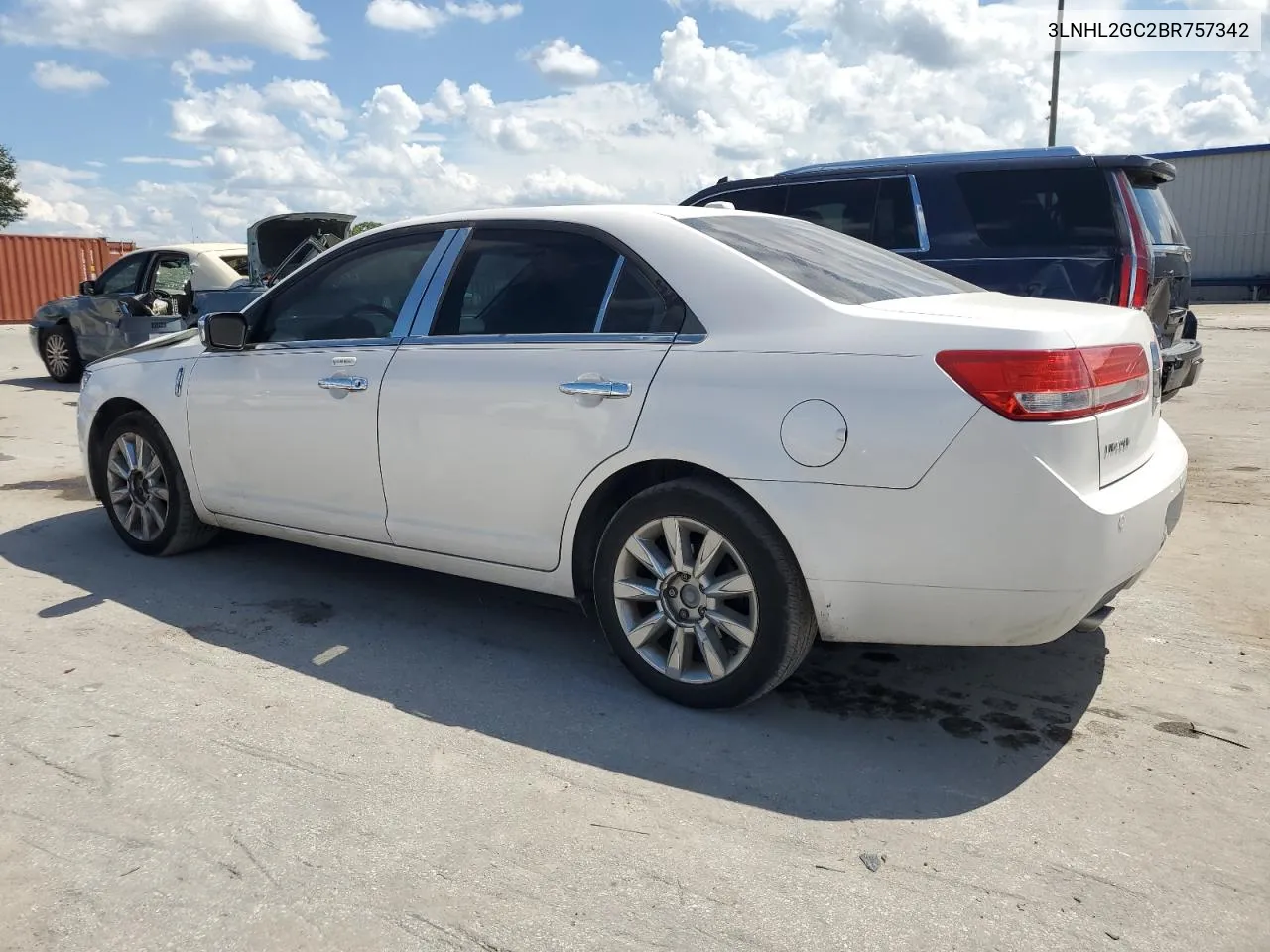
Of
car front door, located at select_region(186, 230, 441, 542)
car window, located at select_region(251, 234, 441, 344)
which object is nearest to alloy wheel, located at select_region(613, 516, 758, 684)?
car front door, located at select_region(186, 230, 441, 542)

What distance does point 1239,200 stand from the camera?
3309 centimetres

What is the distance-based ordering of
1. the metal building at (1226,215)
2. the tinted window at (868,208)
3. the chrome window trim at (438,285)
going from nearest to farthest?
the chrome window trim at (438,285) → the tinted window at (868,208) → the metal building at (1226,215)

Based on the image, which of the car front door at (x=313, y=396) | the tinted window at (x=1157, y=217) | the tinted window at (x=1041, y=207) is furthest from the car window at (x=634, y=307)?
the tinted window at (x=1157, y=217)

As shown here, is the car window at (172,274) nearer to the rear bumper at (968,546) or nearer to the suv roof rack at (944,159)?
the suv roof rack at (944,159)

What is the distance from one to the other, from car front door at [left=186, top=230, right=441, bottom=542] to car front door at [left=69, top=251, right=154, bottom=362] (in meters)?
8.29

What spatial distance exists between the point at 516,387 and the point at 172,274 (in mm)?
10134

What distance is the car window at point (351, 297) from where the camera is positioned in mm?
4332

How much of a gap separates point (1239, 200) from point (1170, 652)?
34832 millimetres

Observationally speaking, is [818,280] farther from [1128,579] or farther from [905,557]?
[1128,579]

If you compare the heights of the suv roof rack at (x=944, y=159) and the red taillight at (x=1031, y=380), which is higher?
the suv roof rack at (x=944, y=159)

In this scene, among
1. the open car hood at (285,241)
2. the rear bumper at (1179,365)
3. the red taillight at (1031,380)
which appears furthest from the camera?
the open car hood at (285,241)

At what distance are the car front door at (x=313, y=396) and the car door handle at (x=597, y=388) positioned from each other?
936mm

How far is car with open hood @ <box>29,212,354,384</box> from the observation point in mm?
11891

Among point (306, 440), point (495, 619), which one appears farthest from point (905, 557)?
point (306, 440)
